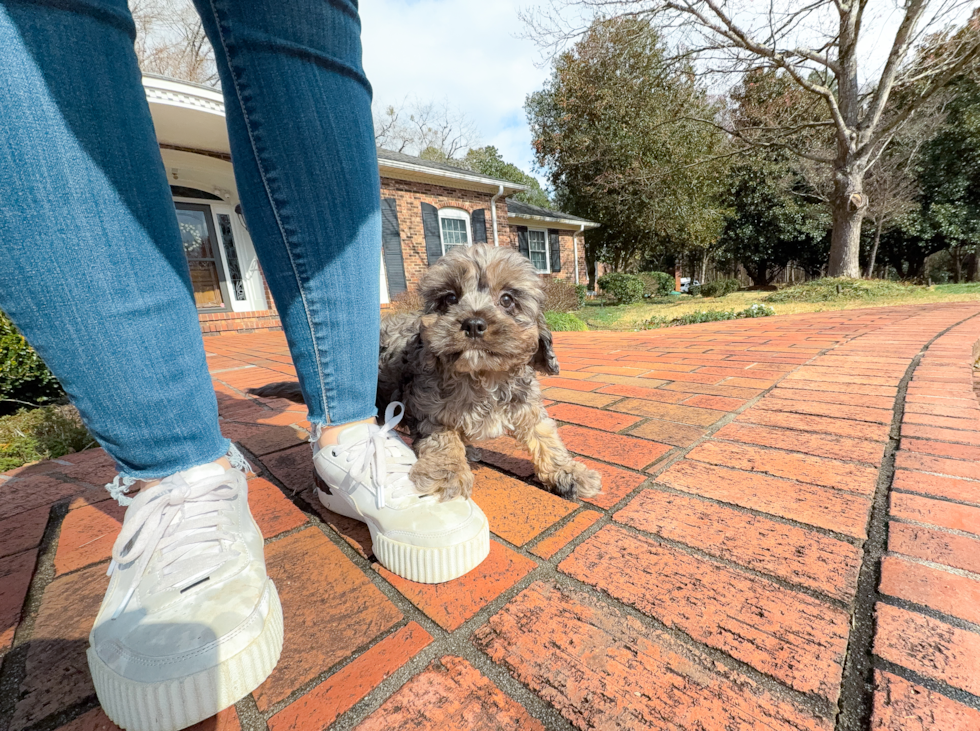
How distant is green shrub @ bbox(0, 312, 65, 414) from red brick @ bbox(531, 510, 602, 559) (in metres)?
4.10

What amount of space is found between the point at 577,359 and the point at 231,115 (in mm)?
3691

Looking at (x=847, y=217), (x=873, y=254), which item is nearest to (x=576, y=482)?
(x=847, y=217)

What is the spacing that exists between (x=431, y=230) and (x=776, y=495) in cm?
1307

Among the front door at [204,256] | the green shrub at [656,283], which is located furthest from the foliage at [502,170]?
the front door at [204,256]

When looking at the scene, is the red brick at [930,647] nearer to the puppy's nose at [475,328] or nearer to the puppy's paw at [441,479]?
the puppy's paw at [441,479]

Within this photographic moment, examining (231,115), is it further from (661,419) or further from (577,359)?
(577,359)

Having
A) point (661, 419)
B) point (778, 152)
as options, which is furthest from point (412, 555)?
point (778, 152)

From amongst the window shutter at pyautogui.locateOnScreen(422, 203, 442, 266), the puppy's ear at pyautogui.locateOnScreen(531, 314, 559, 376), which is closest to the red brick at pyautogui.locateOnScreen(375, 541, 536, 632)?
the puppy's ear at pyautogui.locateOnScreen(531, 314, 559, 376)

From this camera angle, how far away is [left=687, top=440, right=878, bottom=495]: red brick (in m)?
1.59

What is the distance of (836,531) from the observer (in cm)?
131

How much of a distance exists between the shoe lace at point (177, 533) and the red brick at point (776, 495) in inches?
58.8

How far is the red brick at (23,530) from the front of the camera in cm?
144

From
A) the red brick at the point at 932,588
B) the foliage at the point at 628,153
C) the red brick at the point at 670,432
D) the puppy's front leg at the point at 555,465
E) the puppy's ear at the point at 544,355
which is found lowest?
the red brick at the point at 932,588

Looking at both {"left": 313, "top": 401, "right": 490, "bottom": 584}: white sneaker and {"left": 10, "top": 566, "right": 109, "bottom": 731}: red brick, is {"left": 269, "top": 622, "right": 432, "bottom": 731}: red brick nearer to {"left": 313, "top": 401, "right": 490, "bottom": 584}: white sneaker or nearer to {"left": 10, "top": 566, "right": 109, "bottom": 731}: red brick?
{"left": 313, "top": 401, "right": 490, "bottom": 584}: white sneaker
